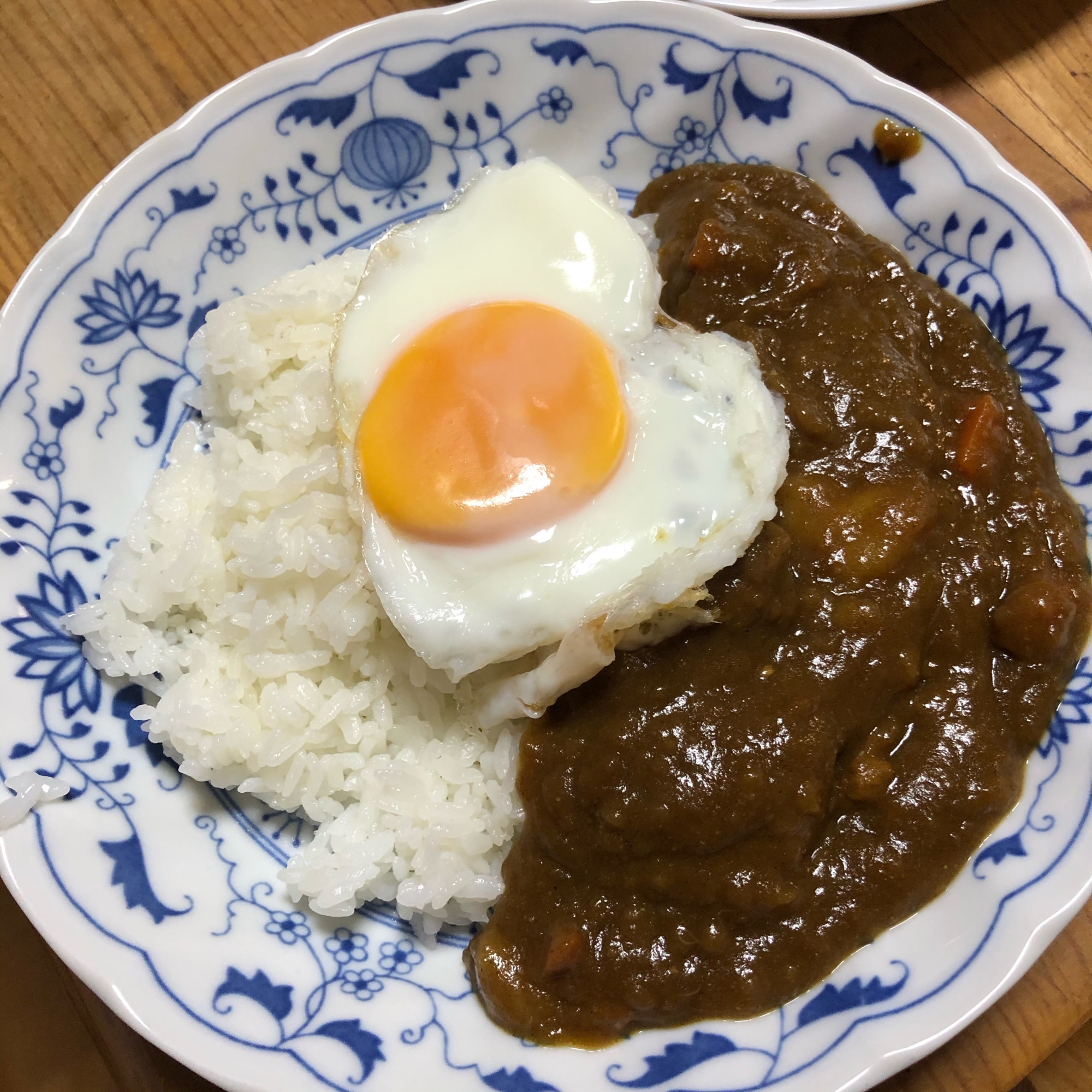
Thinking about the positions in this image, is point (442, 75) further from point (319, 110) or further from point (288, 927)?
point (288, 927)

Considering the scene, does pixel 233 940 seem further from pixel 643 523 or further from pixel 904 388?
pixel 904 388

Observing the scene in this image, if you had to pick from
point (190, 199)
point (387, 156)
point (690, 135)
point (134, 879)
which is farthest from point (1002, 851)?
point (190, 199)

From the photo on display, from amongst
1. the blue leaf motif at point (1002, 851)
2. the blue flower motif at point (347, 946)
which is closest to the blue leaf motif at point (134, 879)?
the blue flower motif at point (347, 946)

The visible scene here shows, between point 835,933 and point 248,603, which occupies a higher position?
point 248,603

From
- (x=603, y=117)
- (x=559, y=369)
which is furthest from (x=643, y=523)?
(x=603, y=117)

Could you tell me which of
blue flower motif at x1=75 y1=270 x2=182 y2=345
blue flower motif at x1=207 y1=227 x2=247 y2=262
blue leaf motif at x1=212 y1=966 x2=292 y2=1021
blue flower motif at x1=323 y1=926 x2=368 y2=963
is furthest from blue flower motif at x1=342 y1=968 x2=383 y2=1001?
blue flower motif at x1=207 y1=227 x2=247 y2=262
